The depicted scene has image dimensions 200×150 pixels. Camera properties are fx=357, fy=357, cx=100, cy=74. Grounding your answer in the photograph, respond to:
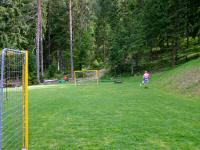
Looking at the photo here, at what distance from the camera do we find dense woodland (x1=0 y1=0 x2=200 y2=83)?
3622 cm

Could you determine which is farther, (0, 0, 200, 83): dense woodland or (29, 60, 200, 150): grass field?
(0, 0, 200, 83): dense woodland

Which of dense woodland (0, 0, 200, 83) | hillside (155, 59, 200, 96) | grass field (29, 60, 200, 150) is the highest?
dense woodland (0, 0, 200, 83)

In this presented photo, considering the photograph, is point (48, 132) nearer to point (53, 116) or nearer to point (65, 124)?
point (65, 124)

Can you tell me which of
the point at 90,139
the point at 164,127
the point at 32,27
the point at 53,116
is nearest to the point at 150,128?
the point at 164,127

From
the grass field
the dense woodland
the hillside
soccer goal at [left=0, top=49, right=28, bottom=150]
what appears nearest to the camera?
soccer goal at [left=0, top=49, right=28, bottom=150]

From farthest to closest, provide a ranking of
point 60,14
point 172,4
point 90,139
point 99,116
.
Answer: point 60,14, point 172,4, point 99,116, point 90,139

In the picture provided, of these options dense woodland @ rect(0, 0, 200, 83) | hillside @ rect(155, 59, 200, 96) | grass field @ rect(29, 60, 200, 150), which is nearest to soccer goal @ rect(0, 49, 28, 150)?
grass field @ rect(29, 60, 200, 150)

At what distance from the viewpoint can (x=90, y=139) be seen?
331 inches

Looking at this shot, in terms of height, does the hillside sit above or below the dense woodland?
below

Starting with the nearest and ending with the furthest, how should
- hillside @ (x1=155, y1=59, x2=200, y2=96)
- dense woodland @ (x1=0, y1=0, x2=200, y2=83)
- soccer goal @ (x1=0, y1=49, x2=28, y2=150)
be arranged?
soccer goal @ (x1=0, y1=49, x2=28, y2=150), hillside @ (x1=155, y1=59, x2=200, y2=96), dense woodland @ (x1=0, y1=0, x2=200, y2=83)

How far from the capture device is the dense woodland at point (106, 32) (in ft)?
119

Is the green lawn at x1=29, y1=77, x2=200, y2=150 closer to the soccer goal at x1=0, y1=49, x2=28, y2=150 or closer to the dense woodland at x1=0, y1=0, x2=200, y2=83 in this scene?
the soccer goal at x1=0, y1=49, x2=28, y2=150

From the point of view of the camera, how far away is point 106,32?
195 ft

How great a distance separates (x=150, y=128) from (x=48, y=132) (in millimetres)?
2737
